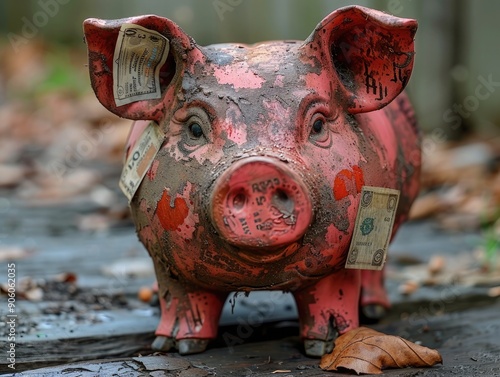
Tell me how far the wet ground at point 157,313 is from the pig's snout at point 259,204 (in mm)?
427

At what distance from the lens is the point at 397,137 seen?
8.13 ft

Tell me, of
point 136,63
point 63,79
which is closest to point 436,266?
point 136,63

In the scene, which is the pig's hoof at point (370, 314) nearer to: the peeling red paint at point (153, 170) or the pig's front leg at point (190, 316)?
the pig's front leg at point (190, 316)

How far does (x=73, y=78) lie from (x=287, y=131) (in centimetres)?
714

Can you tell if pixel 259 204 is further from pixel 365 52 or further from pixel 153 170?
pixel 365 52

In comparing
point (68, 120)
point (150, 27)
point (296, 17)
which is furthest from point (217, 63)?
point (68, 120)

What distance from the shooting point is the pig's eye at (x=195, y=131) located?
Answer: 210 centimetres

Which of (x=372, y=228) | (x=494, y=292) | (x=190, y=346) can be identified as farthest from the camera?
(x=494, y=292)

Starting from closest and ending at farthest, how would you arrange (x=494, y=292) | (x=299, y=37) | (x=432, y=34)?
(x=494, y=292) → (x=432, y=34) → (x=299, y=37)

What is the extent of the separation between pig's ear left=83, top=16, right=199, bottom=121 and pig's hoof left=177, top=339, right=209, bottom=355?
0.60 meters

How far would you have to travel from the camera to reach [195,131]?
2113 millimetres

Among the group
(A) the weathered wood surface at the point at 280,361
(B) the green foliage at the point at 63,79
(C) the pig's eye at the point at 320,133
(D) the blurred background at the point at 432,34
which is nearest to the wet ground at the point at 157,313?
(A) the weathered wood surface at the point at 280,361

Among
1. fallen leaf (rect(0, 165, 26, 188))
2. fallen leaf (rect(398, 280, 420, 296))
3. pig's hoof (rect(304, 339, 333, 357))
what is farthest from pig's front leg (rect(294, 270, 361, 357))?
fallen leaf (rect(0, 165, 26, 188))

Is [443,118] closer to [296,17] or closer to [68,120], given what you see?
[296,17]
